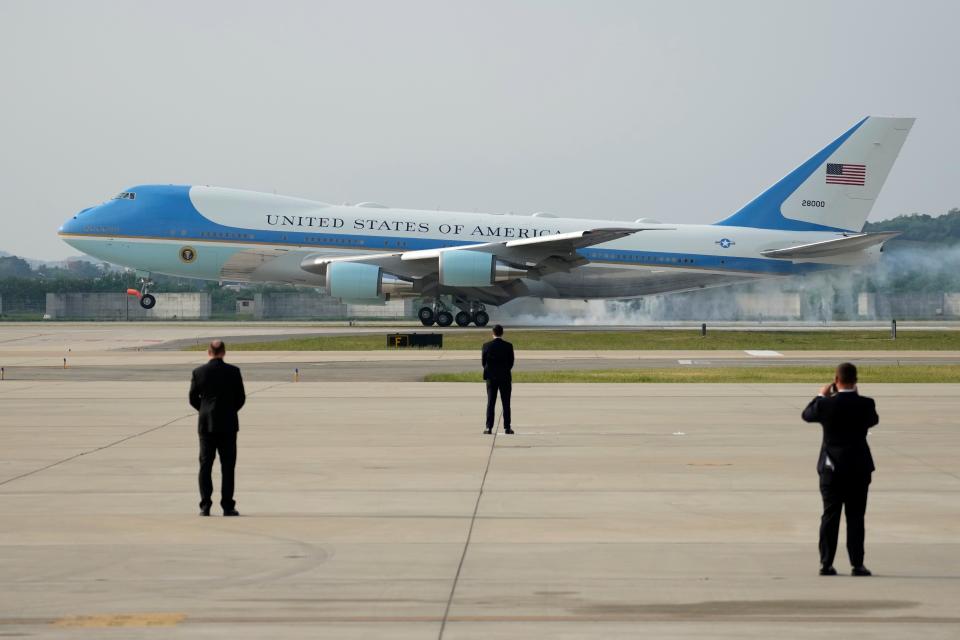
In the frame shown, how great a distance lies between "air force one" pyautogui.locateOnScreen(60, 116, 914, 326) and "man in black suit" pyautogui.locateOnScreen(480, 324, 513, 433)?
31671 millimetres

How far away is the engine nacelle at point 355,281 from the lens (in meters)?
51.2

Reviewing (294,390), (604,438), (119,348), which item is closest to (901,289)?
(119,348)

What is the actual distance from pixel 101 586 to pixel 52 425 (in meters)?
11.0

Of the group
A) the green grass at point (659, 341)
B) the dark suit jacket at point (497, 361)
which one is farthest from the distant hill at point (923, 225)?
the dark suit jacket at point (497, 361)

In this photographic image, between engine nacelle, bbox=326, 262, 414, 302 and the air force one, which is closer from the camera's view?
engine nacelle, bbox=326, 262, 414, 302

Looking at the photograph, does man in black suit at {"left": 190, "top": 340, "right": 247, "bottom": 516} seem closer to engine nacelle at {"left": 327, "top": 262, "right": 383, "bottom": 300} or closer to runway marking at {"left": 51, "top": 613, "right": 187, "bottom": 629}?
runway marking at {"left": 51, "top": 613, "right": 187, "bottom": 629}

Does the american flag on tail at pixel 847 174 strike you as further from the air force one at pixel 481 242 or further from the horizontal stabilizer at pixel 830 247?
the horizontal stabilizer at pixel 830 247

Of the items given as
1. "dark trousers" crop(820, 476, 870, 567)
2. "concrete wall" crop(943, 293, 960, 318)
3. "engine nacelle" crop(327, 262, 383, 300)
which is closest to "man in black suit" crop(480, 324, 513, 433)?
"dark trousers" crop(820, 476, 870, 567)

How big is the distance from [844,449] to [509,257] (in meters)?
43.6

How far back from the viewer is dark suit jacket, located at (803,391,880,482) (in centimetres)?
966

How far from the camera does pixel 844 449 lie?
9.70 m

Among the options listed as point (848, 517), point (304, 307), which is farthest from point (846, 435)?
point (304, 307)

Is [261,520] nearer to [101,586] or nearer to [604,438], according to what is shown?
[101,586]

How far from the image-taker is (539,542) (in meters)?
10.3
